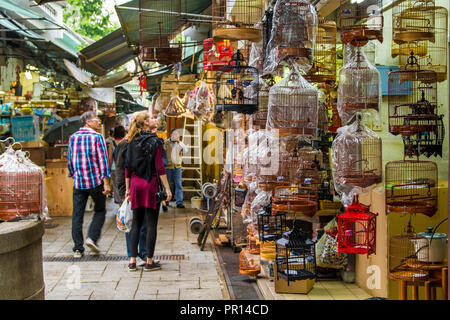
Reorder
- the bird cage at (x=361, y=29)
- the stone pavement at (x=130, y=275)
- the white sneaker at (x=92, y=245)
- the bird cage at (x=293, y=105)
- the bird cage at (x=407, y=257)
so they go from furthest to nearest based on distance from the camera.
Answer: the white sneaker at (x=92, y=245)
the stone pavement at (x=130, y=275)
the bird cage at (x=293, y=105)
the bird cage at (x=407, y=257)
the bird cage at (x=361, y=29)

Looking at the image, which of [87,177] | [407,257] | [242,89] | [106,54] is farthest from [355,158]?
[106,54]

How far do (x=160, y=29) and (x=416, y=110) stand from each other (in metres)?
5.26

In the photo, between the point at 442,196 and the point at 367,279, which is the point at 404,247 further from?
the point at 367,279

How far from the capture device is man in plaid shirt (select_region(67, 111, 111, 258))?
25.6 feet

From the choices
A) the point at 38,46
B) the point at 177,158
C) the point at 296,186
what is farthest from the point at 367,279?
the point at 38,46

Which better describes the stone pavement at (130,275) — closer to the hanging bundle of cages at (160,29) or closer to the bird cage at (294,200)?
the bird cage at (294,200)

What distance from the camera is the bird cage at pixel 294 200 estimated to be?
185 inches

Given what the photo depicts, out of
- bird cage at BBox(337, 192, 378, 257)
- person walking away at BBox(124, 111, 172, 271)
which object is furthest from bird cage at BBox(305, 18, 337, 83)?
person walking away at BBox(124, 111, 172, 271)

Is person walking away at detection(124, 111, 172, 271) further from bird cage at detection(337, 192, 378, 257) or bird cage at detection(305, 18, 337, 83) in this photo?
bird cage at detection(337, 192, 378, 257)

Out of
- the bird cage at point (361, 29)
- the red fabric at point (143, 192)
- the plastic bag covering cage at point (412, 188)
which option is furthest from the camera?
the red fabric at point (143, 192)

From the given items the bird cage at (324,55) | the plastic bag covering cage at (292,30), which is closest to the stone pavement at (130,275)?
the bird cage at (324,55)

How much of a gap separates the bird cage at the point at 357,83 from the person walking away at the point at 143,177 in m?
3.17

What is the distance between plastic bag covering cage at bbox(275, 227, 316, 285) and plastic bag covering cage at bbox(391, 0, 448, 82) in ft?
6.34

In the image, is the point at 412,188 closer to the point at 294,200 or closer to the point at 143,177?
the point at 294,200
